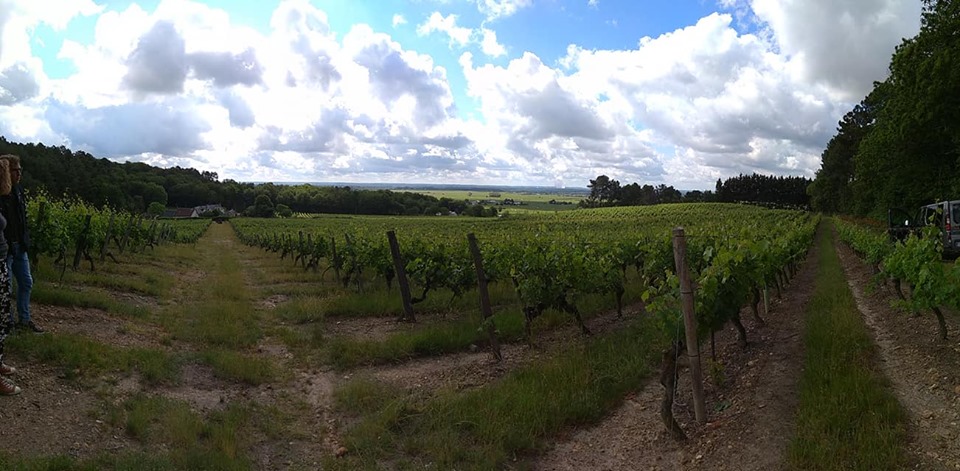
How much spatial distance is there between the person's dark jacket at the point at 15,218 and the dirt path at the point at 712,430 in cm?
633

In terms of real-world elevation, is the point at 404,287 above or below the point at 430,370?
above

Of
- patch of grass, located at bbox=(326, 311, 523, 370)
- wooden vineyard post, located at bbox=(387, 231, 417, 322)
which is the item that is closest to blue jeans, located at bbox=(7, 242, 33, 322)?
patch of grass, located at bbox=(326, 311, 523, 370)

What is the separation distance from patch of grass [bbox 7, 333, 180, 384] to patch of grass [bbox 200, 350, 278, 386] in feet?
1.51

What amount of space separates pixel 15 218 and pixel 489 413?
19.2 feet

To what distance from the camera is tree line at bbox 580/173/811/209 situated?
99.0 metres

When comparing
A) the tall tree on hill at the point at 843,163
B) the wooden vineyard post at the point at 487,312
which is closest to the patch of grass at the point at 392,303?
the wooden vineyard post at the point at 487,312

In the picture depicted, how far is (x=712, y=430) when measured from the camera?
16.7 ft

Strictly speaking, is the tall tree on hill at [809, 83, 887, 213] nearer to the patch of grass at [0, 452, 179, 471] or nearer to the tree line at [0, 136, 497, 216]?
the tree line at [0, 136, 497, 216]

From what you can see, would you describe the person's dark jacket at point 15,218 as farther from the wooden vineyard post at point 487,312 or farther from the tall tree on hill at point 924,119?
the tall tree on hill at point 924,119

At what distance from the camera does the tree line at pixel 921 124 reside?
71.8 feet

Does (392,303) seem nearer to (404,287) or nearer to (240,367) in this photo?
(404,287)

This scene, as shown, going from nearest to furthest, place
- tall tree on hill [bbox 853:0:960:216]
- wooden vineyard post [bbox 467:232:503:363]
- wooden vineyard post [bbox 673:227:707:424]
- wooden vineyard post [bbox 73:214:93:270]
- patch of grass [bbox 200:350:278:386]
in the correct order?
wooden vineyard post [bbox 673:227:707:424]
patch of grass [bbox 200:350:278:386]
wooden vineyard post [bbox 467:232:503:363]
wooden vineyard post [bbox 73:214:93:270]
tall tree on hill [bbox 853:0:960:216]

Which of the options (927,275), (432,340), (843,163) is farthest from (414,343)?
(843,163)

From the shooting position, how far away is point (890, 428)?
178 inches
